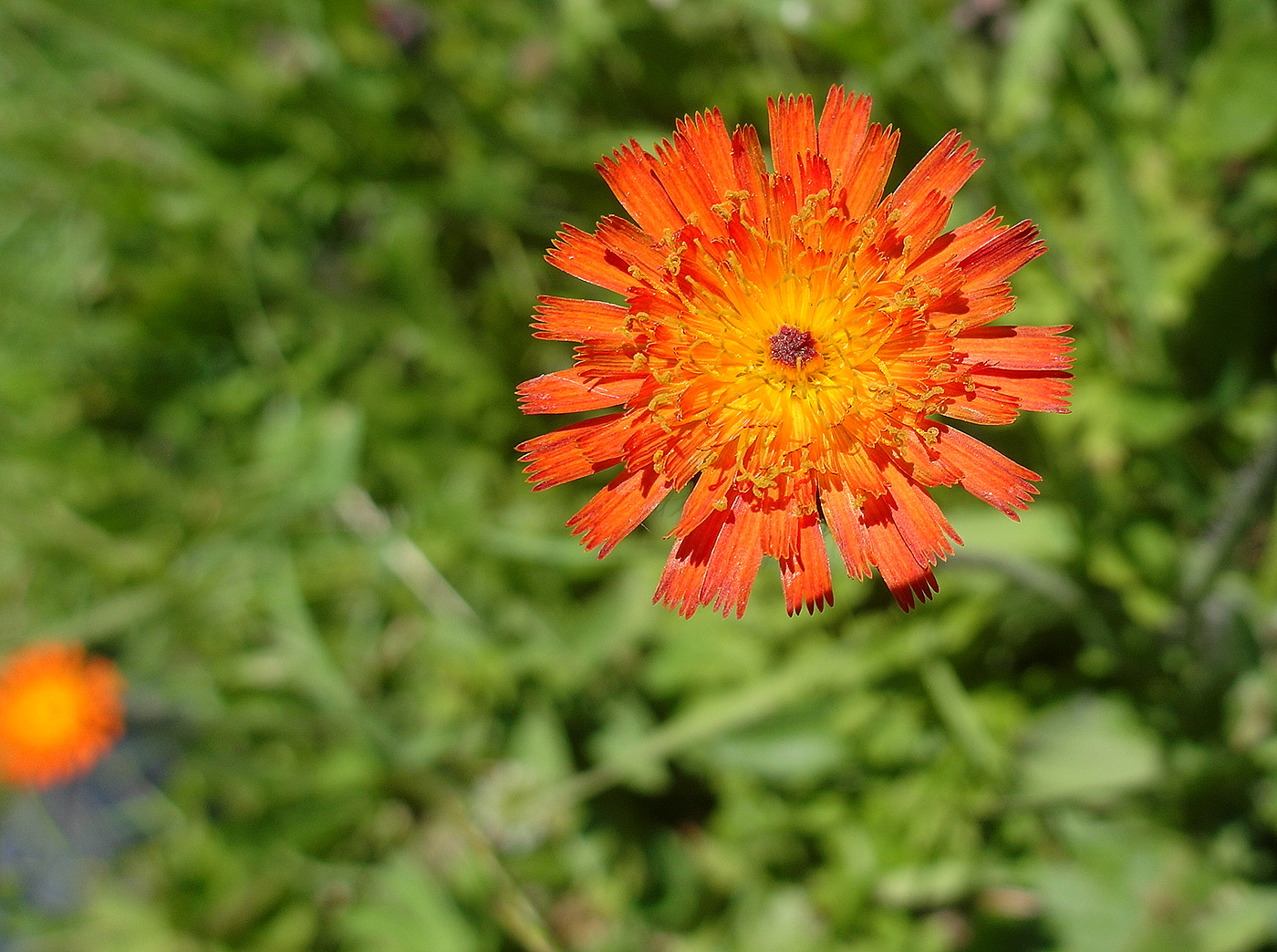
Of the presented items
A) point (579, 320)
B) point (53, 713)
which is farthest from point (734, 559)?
point (53, 713)

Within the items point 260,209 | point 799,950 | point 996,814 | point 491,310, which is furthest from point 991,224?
point 260,209

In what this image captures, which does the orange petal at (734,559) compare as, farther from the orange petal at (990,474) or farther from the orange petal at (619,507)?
the orange petal at (990,474)

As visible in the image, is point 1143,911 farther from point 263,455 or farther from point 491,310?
point 263,455

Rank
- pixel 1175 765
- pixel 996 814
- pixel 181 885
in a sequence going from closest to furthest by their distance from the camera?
pixel 1175 765 → pixel 996 814 → pixel 181 885

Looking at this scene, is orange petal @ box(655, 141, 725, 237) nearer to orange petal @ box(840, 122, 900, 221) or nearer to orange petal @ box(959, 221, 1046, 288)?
orange petal @ box(840, 122, 900, 221)

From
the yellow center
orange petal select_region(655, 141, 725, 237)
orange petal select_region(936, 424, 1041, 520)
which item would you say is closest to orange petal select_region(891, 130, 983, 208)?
orange petal select_region(655, 141, 725, 237)

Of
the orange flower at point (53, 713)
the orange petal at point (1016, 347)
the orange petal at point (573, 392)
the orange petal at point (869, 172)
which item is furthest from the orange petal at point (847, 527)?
the orange flower at point (53, 713)
